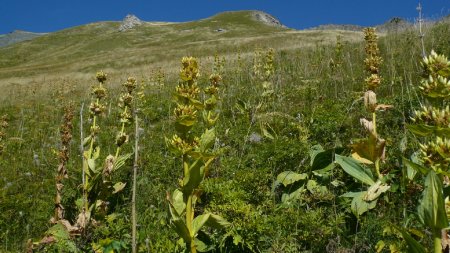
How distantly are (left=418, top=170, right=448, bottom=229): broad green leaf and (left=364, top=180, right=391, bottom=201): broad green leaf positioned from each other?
1.25m

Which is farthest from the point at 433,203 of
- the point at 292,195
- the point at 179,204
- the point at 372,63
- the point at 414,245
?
the point at 372,63

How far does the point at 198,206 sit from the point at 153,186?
0.95 meters

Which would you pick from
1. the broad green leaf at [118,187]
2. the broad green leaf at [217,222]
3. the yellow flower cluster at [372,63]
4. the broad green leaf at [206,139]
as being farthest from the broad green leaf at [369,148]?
the broad green leaf at [118,187]

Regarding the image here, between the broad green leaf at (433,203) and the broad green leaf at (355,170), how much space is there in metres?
1.51

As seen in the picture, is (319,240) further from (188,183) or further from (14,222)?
(14,222)


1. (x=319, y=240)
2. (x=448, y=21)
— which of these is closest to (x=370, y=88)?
(x=319, y=240)

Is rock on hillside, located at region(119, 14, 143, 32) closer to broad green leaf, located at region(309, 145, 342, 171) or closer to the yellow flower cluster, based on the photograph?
the yellow flower cluster

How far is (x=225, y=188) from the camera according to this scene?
135 inches

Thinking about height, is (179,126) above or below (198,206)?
above

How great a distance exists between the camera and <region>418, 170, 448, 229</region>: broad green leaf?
1863 mm

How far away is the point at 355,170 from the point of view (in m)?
3.53

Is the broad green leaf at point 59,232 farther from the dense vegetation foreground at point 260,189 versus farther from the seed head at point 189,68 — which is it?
the seed head at point 189,68

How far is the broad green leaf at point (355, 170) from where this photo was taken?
11.5 feet

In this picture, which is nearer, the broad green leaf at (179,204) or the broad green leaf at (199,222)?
the broad green leaf at (199,222)
